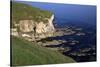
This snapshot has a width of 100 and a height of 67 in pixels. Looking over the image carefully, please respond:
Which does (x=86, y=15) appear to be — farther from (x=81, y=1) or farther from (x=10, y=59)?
(x=10, y=59)

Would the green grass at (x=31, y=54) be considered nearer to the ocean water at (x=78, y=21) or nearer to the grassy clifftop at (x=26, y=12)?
the ocean water at (x=78, y=21)

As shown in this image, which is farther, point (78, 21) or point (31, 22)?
point (78, 21)

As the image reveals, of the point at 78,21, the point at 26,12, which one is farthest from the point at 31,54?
the point at 78,21

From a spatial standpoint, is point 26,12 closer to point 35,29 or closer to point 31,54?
point 35,29

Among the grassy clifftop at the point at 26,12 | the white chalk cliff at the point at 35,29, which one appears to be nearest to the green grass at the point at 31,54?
the white chalk cliff at the point at 35,29

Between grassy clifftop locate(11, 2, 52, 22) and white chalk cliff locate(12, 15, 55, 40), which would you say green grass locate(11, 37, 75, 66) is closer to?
white chalk cliff locate(12, 15, 55, 40)

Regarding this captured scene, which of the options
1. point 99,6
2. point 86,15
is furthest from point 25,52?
point 99,6

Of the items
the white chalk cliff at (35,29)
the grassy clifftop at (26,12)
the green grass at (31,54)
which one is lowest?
the green grass at (31,54)
